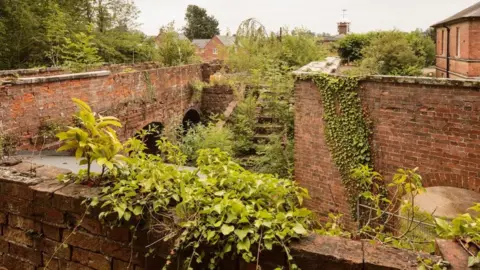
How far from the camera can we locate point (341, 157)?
25.3 ft

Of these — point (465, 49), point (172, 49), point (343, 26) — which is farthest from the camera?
point (343, 26)

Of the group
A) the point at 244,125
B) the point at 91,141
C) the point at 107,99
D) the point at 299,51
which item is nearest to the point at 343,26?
the point at 299,51

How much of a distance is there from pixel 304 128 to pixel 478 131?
322 cm

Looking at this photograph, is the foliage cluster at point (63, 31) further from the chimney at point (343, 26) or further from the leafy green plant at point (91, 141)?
the chimney at point (343, 26)

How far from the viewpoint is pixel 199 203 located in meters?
2.25

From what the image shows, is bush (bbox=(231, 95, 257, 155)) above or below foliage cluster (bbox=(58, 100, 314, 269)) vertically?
below

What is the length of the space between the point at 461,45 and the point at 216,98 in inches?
533

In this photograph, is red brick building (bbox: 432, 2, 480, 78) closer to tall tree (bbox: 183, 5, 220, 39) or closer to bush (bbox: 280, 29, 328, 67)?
bush (bbox: 280, 29, 328, 67)

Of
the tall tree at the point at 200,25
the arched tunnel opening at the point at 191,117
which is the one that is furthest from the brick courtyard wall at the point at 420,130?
the tall tree at the point at 200,25

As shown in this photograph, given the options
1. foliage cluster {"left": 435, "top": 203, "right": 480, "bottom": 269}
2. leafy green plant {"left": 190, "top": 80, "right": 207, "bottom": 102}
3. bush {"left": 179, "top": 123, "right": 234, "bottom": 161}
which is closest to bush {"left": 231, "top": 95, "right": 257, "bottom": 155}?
bush {"left": 179, "top": 123, "right": 234, "bottom": 161}

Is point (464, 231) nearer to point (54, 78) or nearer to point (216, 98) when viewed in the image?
point (54, 78)

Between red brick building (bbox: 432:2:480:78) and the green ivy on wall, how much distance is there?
46.9ft

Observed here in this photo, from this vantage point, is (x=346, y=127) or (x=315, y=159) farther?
(x=315, y=159)

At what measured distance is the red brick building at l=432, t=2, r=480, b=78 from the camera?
1855 centimetres
